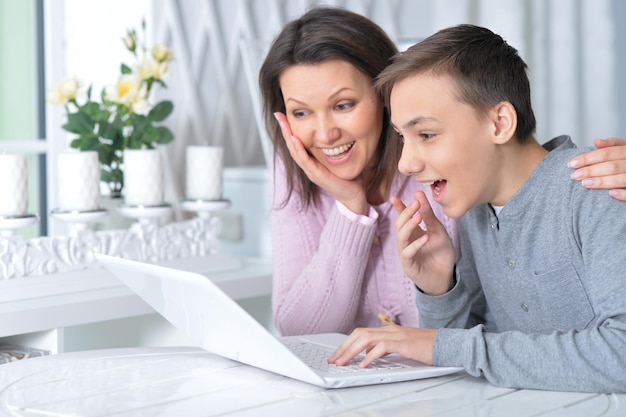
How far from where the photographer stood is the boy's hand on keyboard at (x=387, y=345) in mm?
1062

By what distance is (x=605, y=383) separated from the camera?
97 centimetres

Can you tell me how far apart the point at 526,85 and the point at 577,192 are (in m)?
0.17

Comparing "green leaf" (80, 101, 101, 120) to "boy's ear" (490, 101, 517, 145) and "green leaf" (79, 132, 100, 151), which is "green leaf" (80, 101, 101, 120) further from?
"boy's ear" (490, 101, 517, 145)

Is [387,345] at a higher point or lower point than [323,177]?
lower

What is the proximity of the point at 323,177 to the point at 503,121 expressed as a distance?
1.25ft

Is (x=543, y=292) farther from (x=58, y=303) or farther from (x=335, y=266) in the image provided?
(x=58, y=303)

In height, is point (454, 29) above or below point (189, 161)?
above

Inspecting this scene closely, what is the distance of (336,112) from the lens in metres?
1.42

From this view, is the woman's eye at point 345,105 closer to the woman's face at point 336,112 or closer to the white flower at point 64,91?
the woman's face at point 336,112

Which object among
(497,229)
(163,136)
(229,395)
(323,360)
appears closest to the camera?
(229,395)

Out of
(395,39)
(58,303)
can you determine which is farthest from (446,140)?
(395,39)

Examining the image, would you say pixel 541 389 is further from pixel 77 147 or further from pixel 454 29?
pixel 77 147

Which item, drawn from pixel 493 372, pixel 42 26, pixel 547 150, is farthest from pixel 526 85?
pixel 42 26

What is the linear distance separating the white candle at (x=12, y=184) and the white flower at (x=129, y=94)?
0.91 ft
